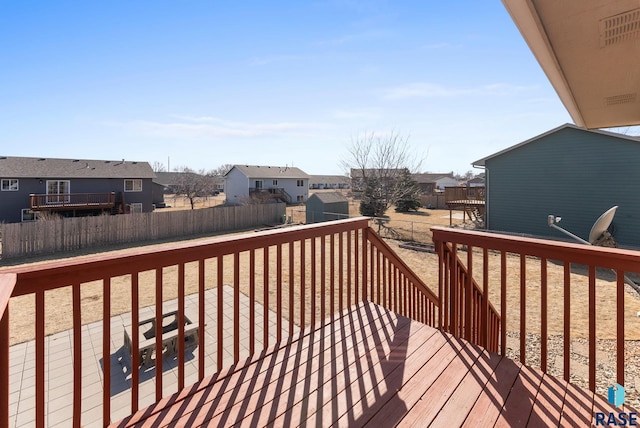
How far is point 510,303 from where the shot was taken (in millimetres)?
6129

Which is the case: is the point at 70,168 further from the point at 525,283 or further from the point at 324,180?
the point at 324,180

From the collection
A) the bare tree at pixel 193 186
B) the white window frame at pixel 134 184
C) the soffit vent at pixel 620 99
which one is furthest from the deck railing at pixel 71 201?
the soffit vent at pixel 620 99

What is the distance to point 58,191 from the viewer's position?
1923 cm

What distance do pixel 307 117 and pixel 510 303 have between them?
578 inches

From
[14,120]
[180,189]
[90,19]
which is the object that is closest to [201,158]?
[180,189]

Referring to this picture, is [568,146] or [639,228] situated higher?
[568,146]

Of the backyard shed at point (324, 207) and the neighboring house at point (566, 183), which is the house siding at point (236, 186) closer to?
the backyard shed at point (324, 207)

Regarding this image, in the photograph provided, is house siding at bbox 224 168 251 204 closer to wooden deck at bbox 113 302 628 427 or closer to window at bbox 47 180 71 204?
window at bbox 47 180 71 204

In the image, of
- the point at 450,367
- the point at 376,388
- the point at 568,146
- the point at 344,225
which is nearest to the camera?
the point at 376,388

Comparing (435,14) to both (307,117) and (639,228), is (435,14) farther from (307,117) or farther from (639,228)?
(307,117)

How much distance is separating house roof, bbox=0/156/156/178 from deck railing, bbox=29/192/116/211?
4.86ft

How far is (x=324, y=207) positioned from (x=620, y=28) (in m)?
16.2

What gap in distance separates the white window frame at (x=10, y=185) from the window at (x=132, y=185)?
5.49 meters

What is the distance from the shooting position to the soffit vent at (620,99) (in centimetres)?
303
